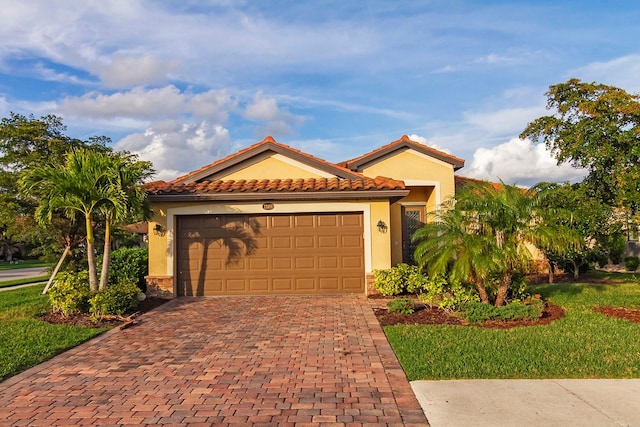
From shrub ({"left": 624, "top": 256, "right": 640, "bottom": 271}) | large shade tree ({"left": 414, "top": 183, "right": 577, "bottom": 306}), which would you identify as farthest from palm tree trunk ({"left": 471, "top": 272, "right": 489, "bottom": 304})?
shrub ({"left": 624, "top": 256, "right": 640, "bottom": 271})

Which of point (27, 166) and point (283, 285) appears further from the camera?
point (27, 166)

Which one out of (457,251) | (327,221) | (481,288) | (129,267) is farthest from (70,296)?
(481,288)

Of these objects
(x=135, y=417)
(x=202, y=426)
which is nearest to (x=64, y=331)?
(x=135, y=417)

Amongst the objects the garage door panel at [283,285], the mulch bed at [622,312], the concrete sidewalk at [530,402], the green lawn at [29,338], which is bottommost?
the concrete sidewalk at [530,402]

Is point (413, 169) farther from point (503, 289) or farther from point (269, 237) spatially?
point (503, 289)

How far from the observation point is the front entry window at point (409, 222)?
17062 mm

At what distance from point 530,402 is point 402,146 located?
1259 centimetres

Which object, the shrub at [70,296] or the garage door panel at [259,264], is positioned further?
the garage door panel at [259,264]

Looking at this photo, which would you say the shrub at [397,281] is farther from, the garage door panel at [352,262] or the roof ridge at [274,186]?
the roof ridge at [274,186]

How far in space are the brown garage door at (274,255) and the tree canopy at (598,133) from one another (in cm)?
576

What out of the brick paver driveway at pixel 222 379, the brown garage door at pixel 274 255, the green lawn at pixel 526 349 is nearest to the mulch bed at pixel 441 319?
the green lawn at pixel 526 349

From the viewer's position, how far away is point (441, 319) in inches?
366

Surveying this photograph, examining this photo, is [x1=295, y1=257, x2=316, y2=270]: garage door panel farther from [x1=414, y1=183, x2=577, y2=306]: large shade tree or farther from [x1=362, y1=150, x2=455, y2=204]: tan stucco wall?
[x1=362, y1=150, x2=455, y2=204]: tan stucco wall

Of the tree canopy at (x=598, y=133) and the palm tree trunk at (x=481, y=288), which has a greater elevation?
the tree canopy at (x=598, y=133)
